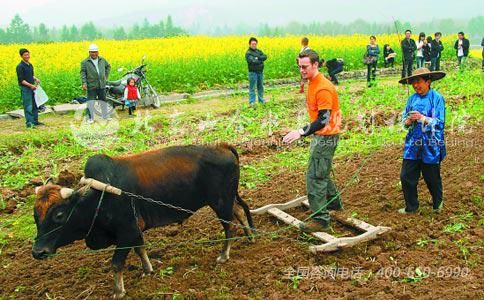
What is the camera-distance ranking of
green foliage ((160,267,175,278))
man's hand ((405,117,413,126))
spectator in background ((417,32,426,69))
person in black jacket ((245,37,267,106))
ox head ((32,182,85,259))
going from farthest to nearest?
1. spectator in background ((417,32,426,69))
2. person in black jacket ((245,37,267,106))
3. man's hand ((405,117,413,126))
4. green foliage ((160,267,175,278))
5. ox head ((32,182,85,259))

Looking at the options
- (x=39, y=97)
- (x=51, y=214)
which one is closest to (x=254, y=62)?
(x=39, y=97)

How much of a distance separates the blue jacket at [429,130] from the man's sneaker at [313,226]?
4.32 feet

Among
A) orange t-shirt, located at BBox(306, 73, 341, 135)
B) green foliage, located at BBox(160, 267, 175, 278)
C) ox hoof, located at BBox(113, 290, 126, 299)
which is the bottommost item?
ox hoof, located at BBox(113, 290, 126, 299)

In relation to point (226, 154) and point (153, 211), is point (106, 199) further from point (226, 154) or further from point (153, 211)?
point (226, 154)

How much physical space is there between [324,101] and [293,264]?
65.0 inches

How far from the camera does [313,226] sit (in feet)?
18.6

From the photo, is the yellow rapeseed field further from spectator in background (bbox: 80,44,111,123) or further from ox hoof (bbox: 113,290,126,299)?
ox hoof (bbox: 113,290,126,299)

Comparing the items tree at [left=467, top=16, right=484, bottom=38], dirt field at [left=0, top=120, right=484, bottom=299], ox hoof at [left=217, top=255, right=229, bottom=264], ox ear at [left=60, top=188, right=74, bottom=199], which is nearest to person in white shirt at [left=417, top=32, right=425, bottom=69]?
dirt field at [left=0, top=120, right=484, bottom=299]

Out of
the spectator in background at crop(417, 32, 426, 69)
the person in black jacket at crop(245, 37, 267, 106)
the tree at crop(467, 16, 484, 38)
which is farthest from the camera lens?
the tree at crop(467, 16, 484, 38)

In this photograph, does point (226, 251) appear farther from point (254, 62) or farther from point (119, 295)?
point (254, 62)

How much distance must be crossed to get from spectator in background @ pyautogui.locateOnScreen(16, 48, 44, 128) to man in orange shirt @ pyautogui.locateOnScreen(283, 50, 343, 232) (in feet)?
28.5

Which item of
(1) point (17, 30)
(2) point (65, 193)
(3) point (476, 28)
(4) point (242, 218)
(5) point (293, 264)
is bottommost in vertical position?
(5) point (293, 264)

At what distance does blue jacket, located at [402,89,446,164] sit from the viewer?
5.83 meters

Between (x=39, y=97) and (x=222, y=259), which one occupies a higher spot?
(x=39, y=97)
